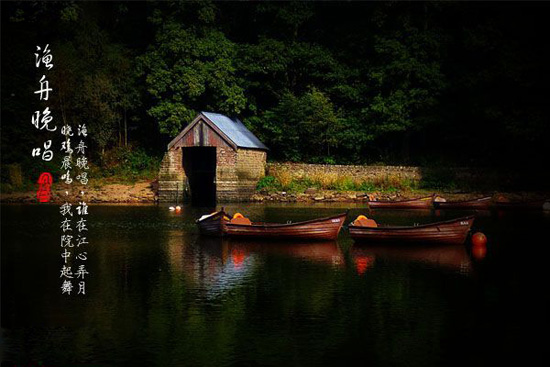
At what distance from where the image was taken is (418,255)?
1034 inches

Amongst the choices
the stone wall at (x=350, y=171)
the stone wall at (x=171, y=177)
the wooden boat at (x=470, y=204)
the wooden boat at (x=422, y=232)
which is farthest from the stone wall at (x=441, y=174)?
the wooden boat at (x=422, y=232)

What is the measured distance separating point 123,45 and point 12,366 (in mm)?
59105

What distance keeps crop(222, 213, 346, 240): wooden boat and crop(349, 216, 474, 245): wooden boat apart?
0.97m

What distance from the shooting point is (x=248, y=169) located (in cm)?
5509

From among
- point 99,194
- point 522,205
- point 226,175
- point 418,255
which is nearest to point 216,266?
point 418,255

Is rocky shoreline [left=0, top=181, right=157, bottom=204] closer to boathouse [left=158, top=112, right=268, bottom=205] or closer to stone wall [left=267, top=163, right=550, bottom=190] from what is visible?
boathouse [left=158, top=112, right=268, bottom=205]

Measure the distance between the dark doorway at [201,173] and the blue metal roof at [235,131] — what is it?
127 inches

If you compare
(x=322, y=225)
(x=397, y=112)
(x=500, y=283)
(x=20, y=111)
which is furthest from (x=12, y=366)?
(x=20, y=111)

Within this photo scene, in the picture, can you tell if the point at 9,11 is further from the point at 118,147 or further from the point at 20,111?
the point at 118,147

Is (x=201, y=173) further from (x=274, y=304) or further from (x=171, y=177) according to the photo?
(x=274, y=304)

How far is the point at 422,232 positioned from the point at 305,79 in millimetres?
41199

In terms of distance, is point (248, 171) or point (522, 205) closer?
point (522, 205)

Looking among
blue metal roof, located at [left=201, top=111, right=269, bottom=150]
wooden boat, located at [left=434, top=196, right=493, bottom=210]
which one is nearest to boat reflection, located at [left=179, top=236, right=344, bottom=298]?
wooden boat, located at [left=434, top=196, right=493, bottom=210]

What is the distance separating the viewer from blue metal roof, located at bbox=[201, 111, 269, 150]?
177 ft
